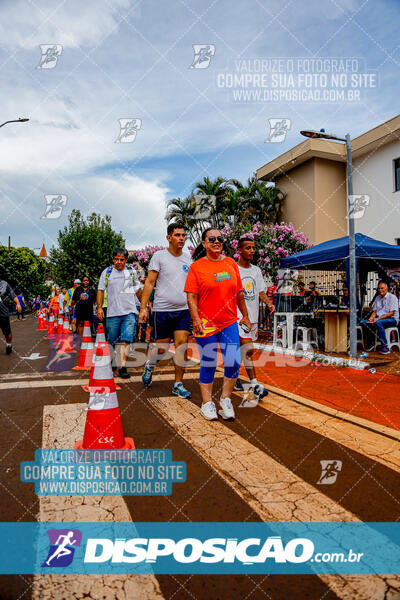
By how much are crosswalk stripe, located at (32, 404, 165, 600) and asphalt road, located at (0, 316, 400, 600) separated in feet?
0.15

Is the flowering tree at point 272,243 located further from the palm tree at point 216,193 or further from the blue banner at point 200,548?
the blue banner at point 200,548

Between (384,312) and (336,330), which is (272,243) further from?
(384,312)

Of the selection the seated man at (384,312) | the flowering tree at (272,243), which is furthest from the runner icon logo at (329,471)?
the flowering tree at (272,243)

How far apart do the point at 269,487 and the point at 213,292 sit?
1994 mm

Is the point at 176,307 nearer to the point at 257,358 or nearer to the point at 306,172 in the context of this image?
the point at 257,358

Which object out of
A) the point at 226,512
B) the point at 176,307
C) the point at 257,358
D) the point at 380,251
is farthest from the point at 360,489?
the point at 380,251

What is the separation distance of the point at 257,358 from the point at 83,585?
25.5ft

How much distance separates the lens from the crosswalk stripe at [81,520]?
1876 millimetres

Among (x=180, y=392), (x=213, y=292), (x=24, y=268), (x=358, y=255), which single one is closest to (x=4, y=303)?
(x=180, y=392)

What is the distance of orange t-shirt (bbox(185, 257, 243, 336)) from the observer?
4.36 m

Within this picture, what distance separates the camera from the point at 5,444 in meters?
3.66

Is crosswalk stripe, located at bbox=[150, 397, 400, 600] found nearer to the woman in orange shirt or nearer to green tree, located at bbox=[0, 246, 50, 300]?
the woman in orange shirt

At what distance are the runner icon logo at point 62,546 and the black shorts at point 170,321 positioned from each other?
3221 mm

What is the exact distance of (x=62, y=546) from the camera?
220 centimetres
